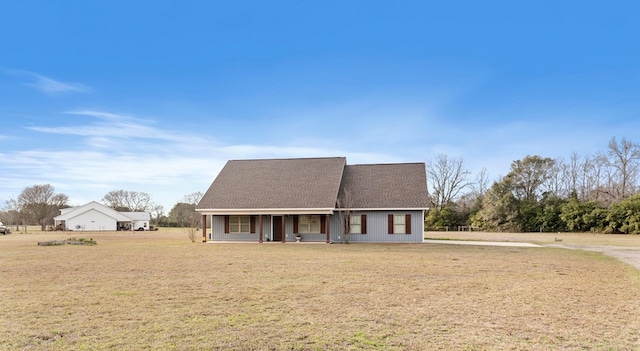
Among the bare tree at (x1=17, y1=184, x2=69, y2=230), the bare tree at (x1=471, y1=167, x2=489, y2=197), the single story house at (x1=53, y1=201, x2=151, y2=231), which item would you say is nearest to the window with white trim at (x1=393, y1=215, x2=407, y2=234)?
the bare tree at (x1=471, y1=167, x2=489, y2=197)

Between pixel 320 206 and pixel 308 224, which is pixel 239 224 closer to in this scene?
pixel 308 224

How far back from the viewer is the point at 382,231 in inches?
1052

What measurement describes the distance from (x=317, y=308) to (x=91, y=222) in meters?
64.5

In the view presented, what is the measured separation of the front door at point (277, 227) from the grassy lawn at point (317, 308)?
47.4 ft

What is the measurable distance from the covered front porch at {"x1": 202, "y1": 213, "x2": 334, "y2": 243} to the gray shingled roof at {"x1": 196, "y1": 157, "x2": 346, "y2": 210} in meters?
0.83

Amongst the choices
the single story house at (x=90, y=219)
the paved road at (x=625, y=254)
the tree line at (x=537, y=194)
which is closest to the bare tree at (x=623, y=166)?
the tree line at (x=537, y=194)

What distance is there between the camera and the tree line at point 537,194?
154 feet

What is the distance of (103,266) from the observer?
13.8 meters

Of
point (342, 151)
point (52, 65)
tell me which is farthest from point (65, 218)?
point (52, 65)

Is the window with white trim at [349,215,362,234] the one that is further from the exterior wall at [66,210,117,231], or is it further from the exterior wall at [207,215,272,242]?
the exterior wall at [66,210,117,231]

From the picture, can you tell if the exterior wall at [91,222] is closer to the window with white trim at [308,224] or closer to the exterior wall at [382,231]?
the window with white trim at [308,224]

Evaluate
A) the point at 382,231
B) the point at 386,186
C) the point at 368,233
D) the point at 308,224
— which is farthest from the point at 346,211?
the point at 386,186

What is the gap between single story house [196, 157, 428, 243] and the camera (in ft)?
86.6

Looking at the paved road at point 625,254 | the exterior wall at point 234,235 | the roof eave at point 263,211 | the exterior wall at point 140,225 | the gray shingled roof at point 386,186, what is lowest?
the exterior wall at point 140,225
